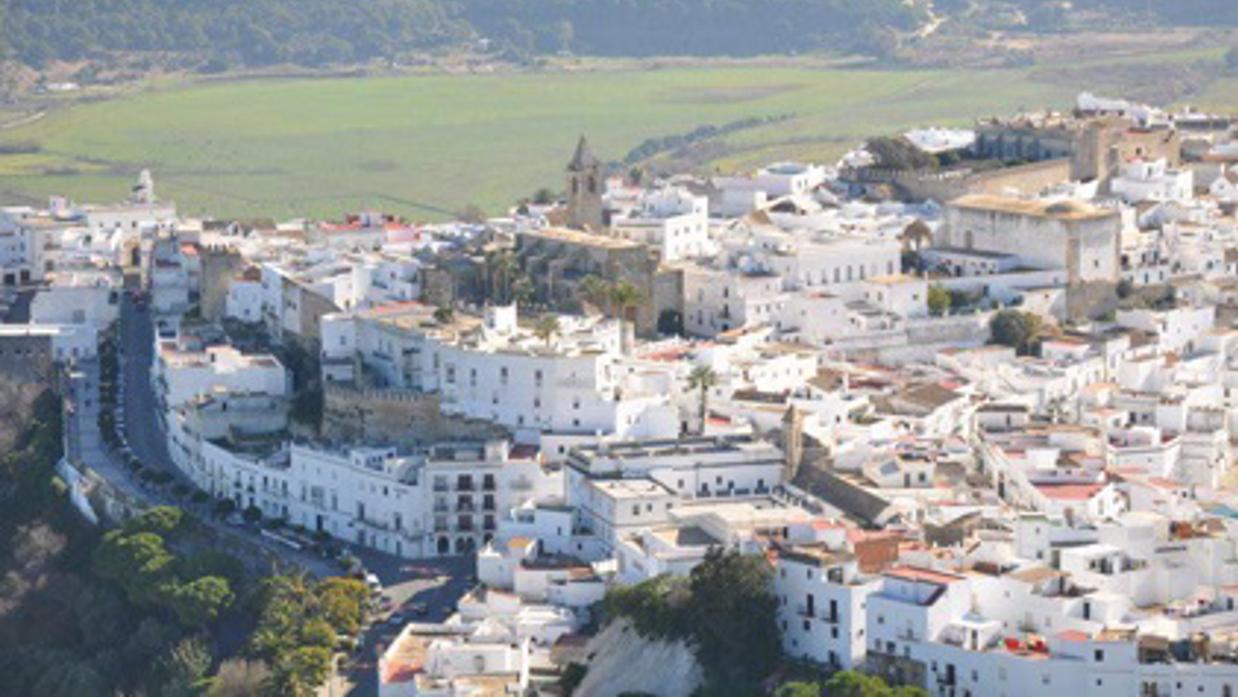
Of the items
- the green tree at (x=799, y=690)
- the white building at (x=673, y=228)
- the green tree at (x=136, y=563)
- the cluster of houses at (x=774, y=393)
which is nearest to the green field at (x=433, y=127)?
the cluster of houses at (x=774, y=393)

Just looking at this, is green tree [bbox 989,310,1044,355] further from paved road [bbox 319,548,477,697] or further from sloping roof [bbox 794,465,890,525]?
paved road [bbox 319,548,477,697]

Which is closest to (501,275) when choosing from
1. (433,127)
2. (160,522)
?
(160,522)

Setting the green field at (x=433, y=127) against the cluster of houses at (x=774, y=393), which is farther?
the green field at (x=433, y=127)

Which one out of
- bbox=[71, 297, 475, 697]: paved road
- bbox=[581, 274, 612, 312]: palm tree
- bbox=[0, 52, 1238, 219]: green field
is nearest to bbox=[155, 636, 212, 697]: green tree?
bbox=[71, 297, 475, 697]: paved road

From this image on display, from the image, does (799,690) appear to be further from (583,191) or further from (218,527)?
(583,191)

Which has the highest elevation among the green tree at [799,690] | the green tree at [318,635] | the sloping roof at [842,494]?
the sloping roof at [842,494]

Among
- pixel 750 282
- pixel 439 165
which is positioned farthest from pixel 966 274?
pixel 439 165

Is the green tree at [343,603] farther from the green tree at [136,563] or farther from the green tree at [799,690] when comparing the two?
the green tree at [799,690]
